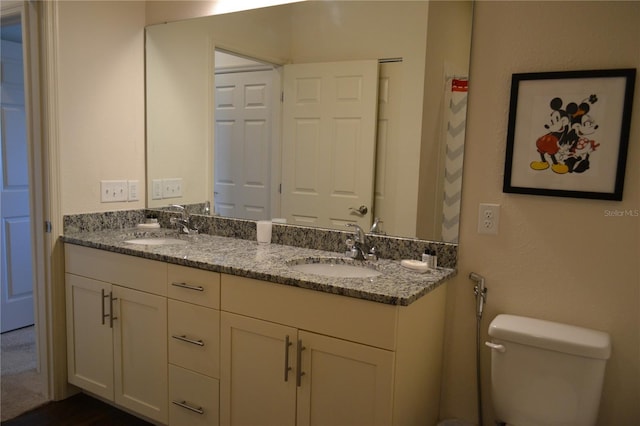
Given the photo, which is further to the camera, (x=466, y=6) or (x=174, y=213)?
(x=174, y=213)

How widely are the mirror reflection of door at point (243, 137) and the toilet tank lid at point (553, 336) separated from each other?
1.25m

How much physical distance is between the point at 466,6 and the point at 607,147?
728mm

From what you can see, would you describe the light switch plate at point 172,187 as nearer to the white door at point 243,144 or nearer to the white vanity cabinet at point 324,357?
the white door at point 243,144

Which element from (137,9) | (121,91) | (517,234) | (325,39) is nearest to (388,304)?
(517,234)

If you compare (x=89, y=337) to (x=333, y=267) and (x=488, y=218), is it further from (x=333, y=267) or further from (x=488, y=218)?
(x=488, y=218)

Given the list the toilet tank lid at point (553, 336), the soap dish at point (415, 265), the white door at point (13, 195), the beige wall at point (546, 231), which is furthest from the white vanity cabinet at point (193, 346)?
the white door at point (13, 195)

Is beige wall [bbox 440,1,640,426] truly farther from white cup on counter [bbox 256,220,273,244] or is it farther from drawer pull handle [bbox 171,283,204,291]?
drawer pull handle [bbox 171,283,204,291]

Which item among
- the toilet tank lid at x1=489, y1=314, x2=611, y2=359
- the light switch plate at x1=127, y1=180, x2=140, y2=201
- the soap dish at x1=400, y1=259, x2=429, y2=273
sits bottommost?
the toilet tank lid at x1=489, y1=314, x2=611, y2=359

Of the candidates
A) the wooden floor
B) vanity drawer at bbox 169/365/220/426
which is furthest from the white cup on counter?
the wooden floor

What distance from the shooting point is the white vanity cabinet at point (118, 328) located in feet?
6.82

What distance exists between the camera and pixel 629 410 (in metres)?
1.66

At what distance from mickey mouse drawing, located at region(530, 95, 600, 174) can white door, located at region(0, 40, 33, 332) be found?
125 inches

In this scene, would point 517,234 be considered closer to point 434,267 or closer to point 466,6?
point 434,267

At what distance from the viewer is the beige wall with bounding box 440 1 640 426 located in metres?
1.62
